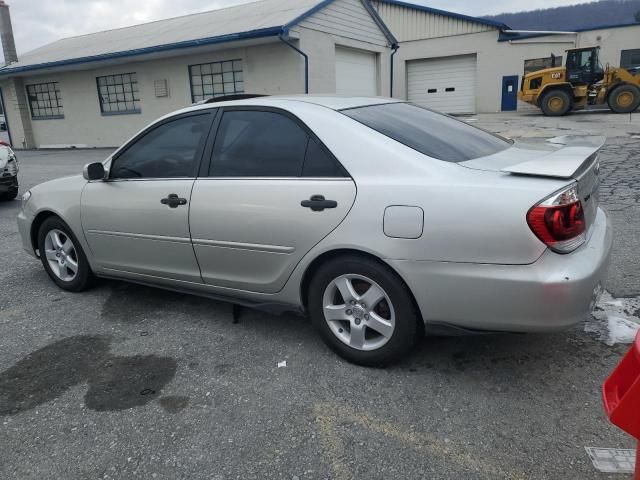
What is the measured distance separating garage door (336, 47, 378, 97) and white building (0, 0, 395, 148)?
3 cm

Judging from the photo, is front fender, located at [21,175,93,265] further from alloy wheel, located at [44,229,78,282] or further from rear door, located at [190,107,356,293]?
rear door, located at [190,107,356,293]

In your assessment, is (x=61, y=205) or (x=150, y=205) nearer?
(x=150, y=205)

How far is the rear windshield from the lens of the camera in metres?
2.94

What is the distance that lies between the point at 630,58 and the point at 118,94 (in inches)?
887

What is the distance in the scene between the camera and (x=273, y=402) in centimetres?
274

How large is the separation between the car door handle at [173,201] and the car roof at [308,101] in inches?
25.1

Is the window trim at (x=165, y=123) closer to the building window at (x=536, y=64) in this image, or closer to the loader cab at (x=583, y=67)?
the loader cab at (x=583, y=67)

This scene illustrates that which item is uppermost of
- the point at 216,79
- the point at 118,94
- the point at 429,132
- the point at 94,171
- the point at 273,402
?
the point at 216,79

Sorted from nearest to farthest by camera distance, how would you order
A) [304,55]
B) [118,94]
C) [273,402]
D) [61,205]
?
[273,402]
[61,205]
[304,55]
[118,94]

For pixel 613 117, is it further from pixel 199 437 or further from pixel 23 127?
pixel 23 127

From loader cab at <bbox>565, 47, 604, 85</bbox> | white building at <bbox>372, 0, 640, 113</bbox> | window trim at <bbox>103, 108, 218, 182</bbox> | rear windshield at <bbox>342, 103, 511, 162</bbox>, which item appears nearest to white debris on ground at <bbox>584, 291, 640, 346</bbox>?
rear windshield at <bbox>342, 103, 511, 162</bbox>

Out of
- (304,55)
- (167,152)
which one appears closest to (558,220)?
(167,152)

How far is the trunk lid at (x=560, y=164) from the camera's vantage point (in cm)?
252

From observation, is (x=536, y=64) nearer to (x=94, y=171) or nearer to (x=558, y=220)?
(x=94, y=171)
